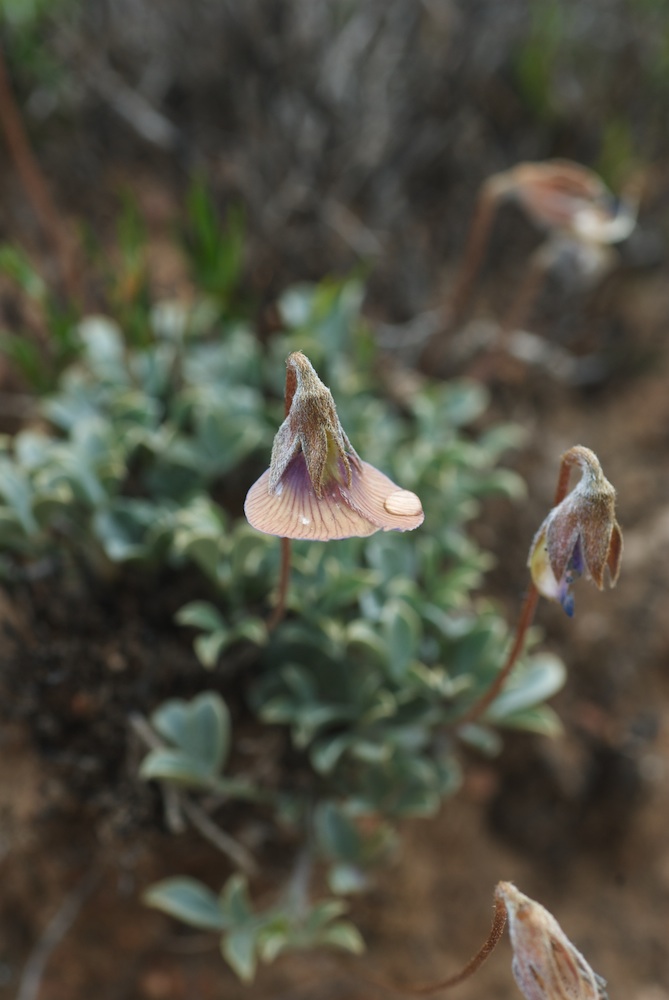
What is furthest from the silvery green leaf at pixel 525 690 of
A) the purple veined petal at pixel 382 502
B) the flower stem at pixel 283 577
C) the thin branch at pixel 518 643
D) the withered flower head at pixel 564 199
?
the withered flower head at pixel 564 199

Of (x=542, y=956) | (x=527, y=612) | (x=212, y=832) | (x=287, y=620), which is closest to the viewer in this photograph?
(x=542, y=956)

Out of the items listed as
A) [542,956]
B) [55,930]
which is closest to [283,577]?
[542,956]

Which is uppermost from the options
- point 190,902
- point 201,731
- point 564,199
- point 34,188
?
point 564,199

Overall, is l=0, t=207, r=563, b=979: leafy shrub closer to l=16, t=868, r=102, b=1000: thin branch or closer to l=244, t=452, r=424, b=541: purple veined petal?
l=16, t=868, r=102, b=1000: thin branch

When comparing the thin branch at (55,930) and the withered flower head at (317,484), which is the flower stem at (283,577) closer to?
the withered flower head at (317,484)

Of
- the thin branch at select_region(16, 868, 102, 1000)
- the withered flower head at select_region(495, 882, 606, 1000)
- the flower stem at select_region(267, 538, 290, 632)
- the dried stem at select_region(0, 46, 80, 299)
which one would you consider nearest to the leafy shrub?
the flower stem at select_region(267, 538, 290, 632)

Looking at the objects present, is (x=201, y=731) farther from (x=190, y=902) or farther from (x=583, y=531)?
(x=583, y=531)
